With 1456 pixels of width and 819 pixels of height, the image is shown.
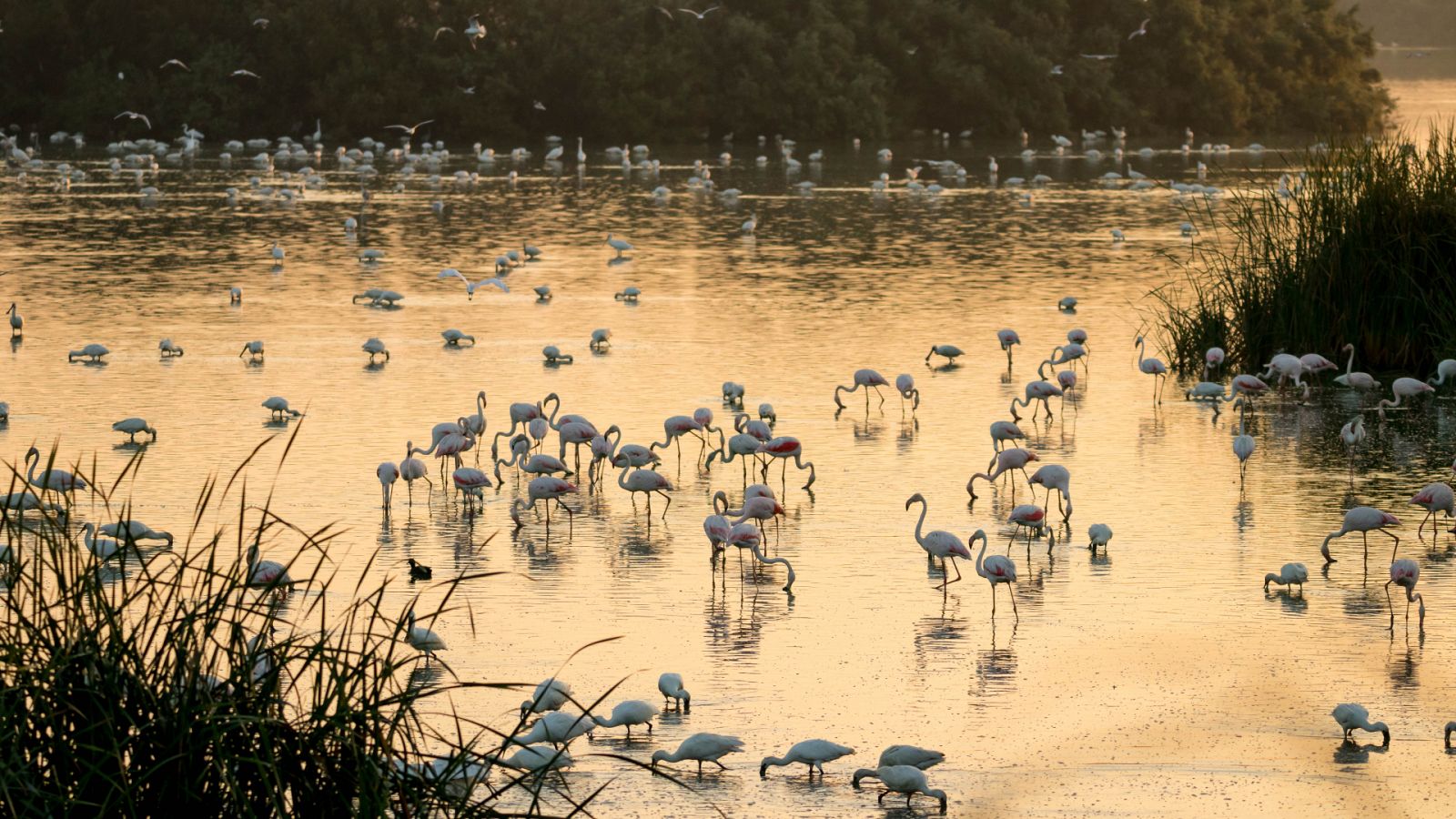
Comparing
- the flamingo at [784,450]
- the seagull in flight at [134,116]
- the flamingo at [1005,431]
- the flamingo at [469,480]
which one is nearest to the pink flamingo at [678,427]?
the flamingo at [784,450]

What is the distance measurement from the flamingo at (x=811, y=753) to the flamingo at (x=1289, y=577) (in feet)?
10.4

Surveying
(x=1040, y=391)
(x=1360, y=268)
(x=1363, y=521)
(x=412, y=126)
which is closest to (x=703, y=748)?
(x=1363, y=521)

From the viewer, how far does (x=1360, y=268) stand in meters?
14.4

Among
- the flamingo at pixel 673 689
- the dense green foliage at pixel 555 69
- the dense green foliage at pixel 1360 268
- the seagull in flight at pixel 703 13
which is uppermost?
the seagull in flight at pixel 703 13

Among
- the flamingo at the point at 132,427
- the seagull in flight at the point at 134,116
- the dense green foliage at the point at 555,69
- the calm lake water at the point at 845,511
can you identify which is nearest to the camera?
the calm lake water at the point at 845,511

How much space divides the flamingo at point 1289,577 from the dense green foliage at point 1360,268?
5.57 m

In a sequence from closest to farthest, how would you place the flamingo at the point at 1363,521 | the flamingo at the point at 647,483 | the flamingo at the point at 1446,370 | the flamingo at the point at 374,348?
the flamingo at the point at 1363,521
the flamingo at the point at 647,483
the flamingo at the point at 1446,370
the flamingo at the point at 374,348

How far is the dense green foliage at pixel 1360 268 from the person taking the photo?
14242mm

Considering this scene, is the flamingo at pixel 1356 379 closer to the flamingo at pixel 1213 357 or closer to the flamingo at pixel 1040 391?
the flamingo at pixel 1213 357

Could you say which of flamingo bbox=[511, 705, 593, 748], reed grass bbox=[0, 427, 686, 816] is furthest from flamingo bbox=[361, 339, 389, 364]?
reed grass bbox=[0, 427, 686, 816]

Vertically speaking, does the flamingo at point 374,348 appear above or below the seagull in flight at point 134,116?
below

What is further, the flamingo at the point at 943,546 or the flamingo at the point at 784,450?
the flamingo at the point at 784,450

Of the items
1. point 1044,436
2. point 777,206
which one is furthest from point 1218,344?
point 777,206

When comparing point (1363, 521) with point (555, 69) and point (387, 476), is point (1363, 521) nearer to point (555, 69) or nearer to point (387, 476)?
point (387, 476)
